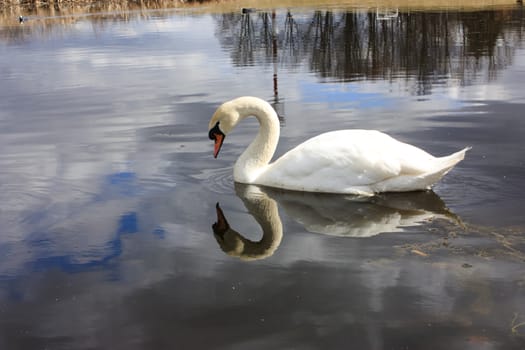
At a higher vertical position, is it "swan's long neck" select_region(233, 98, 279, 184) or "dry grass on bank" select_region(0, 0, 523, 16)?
"dry grass on bank" select_region(0, 0, 523, 16)

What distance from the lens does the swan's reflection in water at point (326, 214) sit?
5988 millimetres

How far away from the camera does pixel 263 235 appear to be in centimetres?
616

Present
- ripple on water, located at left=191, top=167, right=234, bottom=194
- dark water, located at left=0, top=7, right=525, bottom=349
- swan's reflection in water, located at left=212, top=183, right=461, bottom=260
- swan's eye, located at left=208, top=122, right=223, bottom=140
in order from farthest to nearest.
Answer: swan's eye, located at left=208, top=122, right=223, bottom=140 → ripple on water, located at left=191, top=167, right=234, bottom=194 → swan's reflection in water, located at left=212, top=183, right=461, bottom=260 → dark water, located at left=0, top=7, right=525, bottom=349

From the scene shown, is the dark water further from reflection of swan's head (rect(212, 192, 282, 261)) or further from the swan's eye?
the swan's eye

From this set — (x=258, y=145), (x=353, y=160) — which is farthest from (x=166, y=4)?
(x=353, y=160)

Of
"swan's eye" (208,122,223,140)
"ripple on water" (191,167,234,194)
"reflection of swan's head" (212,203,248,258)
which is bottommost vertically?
"reflection of swan's head" (212,203,248,258)

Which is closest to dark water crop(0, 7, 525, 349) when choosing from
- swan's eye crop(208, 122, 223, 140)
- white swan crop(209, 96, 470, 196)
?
white swan crop(209, 96, 470, 196)

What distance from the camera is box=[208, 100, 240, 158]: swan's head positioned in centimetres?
760

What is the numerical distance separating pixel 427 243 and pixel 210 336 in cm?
218

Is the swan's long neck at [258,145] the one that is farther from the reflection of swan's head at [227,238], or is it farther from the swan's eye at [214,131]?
the reflection of swan's head at [227,238]

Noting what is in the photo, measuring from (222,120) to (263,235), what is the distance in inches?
76.5

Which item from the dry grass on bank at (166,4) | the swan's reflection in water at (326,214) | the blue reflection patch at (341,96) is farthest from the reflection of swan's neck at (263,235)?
the dry grass on bank at (166,4)

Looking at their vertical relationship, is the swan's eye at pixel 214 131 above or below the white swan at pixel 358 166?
above

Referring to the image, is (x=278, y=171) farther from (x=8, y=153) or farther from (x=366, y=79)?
(x=366, y=79)
